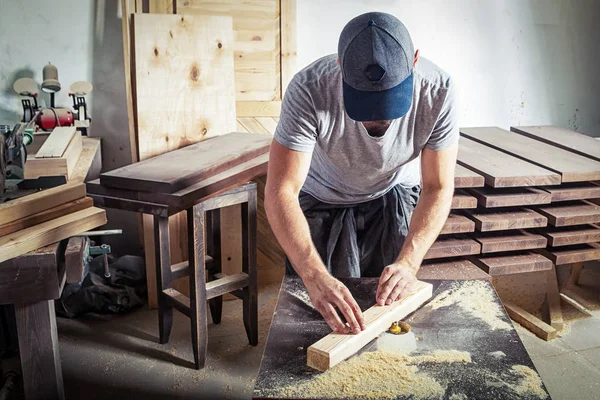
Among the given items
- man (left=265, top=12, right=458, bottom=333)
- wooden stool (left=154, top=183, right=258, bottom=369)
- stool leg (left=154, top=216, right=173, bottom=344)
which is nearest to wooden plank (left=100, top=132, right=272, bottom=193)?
wooden stool (left=154, top=183, right=258, bottom=369)

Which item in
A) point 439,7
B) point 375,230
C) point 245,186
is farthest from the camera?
point 439,7

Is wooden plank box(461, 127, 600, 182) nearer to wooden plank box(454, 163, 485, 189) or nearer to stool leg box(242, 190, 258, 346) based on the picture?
wooden plank box(454, 163, 485, 189)

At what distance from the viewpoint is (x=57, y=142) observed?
9.64ft

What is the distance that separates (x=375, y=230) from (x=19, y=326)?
142 centimetres

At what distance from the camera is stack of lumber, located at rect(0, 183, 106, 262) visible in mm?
1877

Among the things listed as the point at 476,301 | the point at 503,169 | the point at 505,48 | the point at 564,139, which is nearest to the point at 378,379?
the point at 476,301

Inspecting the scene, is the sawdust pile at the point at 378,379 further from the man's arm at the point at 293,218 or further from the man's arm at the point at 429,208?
the man's arm at the point at 429,208

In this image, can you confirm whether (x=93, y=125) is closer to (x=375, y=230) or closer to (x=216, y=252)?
(x=216, y=252)

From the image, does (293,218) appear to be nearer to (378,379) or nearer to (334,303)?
(334,303)

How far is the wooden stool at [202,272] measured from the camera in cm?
285

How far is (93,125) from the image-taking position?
12.6ft

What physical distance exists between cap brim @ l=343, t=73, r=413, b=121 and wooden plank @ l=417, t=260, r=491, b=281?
4.16ft

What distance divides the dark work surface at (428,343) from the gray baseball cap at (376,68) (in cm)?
64

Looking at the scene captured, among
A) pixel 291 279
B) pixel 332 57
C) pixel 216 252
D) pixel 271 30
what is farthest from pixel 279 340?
pixel 271 30
